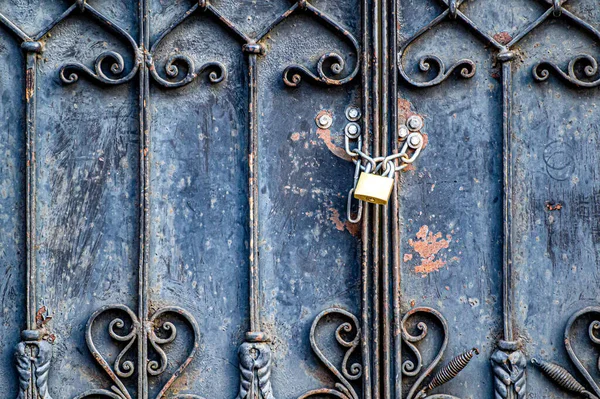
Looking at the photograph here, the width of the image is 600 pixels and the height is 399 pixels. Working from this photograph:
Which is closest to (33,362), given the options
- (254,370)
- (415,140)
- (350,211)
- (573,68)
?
(254,370)

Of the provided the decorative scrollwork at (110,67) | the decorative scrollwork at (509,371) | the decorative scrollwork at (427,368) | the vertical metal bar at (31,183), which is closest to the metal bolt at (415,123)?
the decorative scrollwork at (427,368)

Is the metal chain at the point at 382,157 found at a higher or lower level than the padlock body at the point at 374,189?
higher

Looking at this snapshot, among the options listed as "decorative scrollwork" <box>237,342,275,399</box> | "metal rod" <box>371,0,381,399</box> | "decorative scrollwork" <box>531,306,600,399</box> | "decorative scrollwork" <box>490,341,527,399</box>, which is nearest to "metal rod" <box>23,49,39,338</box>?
"decorative scrollwork" <box>237,342,275,399</box>

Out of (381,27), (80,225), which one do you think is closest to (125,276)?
(80,225)

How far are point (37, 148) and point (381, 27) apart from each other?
37.4 inches

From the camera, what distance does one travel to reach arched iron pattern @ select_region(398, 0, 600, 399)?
84.1 inches

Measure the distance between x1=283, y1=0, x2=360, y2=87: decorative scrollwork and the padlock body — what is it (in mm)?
286

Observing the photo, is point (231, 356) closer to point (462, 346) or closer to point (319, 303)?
point (319, 303)

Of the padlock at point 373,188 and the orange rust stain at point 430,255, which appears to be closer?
the padlock at point 373,188

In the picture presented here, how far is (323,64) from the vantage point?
2174 millimetres

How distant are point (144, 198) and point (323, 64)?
582mm

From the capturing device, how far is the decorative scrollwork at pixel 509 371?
2.13 meters

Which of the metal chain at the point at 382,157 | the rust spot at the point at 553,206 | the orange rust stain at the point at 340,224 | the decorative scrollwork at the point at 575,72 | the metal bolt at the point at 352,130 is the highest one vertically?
the decorative scrollwork at the point at 575,72

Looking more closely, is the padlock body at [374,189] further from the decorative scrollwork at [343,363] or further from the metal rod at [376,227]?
the decorative scrollwork at [343,363]
